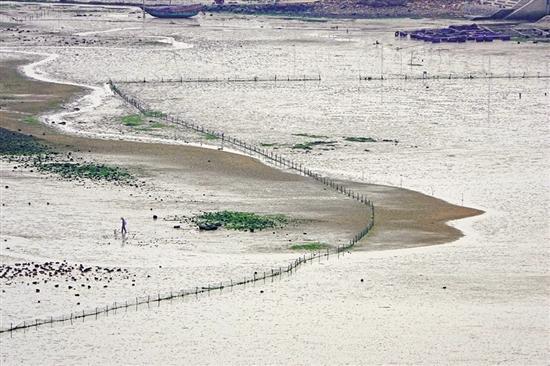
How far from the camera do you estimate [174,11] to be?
117m

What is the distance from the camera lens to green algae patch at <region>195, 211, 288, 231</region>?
147 ft

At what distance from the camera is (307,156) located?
185 feet

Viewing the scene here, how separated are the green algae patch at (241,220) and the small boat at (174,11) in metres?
68.4

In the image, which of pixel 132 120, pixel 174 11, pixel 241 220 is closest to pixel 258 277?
pixel 241 220

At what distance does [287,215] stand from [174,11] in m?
72.5

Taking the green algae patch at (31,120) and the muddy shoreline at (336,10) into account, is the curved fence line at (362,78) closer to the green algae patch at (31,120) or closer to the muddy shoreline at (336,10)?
the green algae patch at (31,120)

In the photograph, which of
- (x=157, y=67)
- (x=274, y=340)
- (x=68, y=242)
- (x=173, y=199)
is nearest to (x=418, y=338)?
(x=274, y=340)

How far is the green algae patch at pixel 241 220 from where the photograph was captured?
4469 centimetres

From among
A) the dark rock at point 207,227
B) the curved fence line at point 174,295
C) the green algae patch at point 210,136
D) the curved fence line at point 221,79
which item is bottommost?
the curved fence line at point 174,295

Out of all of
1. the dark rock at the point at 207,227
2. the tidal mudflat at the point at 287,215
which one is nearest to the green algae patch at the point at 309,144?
the tidal mudflat at the point at 287,215

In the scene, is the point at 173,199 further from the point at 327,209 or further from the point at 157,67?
the point at 157,67

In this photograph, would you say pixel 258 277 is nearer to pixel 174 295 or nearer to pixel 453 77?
pixel 174 295

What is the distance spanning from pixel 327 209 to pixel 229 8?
74.1 metres

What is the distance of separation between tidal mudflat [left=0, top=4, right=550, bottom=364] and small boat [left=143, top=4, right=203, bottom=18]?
29.1 m
